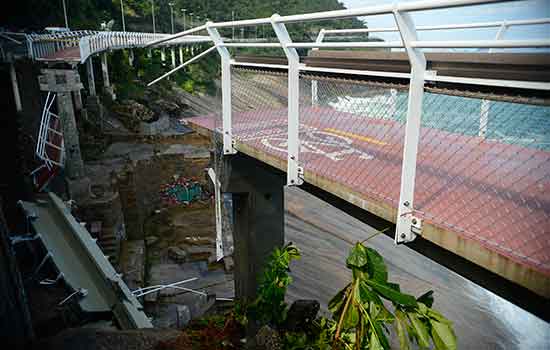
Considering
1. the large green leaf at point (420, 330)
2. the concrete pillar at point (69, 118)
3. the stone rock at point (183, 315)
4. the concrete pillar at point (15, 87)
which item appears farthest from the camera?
the concrete pillar at point (69, 118)

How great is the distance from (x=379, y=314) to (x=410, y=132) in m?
0.97

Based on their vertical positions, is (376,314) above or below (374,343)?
Answer: above

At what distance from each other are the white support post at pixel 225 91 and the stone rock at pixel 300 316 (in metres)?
1.85

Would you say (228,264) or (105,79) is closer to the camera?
(228,264)

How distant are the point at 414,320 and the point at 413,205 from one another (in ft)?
2.17

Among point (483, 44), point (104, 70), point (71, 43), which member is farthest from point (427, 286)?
point (104, 70)

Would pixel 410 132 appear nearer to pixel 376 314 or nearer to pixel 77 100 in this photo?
pixel 376 314

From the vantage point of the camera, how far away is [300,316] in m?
3.61

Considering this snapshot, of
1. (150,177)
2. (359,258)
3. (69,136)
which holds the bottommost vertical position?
(150,177)

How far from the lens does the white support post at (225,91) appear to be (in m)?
4.42

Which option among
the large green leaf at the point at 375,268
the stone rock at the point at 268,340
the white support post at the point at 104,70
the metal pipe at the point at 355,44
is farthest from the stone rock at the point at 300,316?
the white support post at the point at 104,70

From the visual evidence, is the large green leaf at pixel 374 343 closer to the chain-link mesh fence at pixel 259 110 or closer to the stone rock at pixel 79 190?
the chain-link mesh fence at pixel 259 110

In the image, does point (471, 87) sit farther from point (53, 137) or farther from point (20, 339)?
point (53, 137)

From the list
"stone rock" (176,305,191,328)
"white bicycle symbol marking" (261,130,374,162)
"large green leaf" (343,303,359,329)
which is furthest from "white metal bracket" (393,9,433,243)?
"stone rock" (176,305,191,328)
